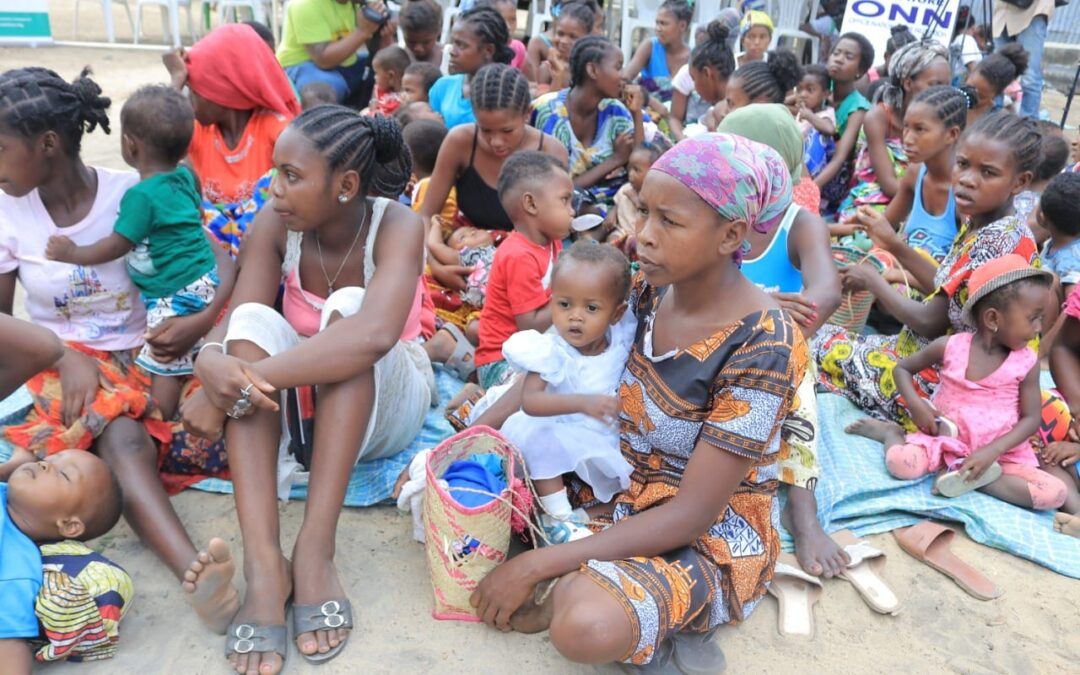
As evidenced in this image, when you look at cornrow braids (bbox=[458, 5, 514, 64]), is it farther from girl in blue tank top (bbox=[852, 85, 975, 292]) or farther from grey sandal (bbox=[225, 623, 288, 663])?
grey sandal (bbox=[225, 623, 288, 663])

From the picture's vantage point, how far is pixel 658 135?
16.4 feet

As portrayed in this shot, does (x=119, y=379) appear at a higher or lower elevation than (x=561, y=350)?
lower

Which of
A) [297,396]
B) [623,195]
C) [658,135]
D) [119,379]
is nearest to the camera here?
[297,396]

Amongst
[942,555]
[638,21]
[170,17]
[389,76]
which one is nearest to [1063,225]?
[942,555]

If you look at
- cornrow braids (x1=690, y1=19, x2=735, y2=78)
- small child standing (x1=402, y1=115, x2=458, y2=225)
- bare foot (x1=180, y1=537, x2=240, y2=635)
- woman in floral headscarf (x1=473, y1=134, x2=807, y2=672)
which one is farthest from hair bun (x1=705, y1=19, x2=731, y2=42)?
bare foot (x1=180, y1=537, x2=240, y2=635)

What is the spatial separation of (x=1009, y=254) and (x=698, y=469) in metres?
1.83

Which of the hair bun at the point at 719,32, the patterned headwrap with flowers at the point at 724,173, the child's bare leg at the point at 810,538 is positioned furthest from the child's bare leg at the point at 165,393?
the hair bun at the point at 719,32

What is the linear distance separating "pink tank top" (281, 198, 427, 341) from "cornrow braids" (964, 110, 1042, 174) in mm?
2217

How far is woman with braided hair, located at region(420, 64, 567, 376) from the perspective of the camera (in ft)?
12.3

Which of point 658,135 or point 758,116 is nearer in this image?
point 758,116

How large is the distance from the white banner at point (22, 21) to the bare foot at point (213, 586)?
11457 millimetres

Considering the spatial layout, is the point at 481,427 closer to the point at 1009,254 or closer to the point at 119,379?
the point at 119,379

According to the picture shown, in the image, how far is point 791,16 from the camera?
9.54 m

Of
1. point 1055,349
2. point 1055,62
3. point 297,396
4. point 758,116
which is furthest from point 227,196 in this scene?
point 1055,62
